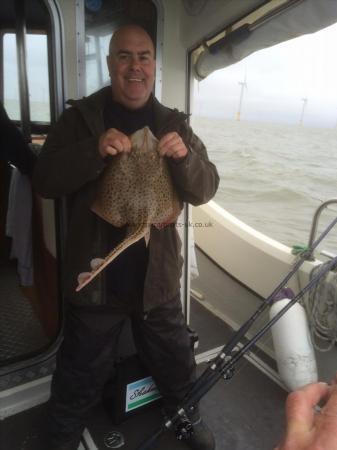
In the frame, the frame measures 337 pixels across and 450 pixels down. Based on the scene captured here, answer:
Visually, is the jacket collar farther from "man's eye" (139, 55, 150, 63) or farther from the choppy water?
the choppy water

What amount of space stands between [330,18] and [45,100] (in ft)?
6.88

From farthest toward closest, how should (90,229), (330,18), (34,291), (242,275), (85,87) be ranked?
(242,275)
(34,291)
(85,87)
(90,229)
(330,18)

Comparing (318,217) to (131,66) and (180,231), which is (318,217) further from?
(131,66)

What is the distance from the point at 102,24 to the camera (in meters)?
2.41

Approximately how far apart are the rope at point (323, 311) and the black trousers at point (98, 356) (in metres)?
1.20

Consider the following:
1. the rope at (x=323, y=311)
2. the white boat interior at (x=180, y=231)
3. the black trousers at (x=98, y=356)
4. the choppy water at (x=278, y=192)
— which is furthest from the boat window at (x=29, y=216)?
the choppy water at (x=278, y=192)

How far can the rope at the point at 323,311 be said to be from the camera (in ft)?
9.27

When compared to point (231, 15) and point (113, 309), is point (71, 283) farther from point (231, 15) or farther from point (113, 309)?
point (231, 15)

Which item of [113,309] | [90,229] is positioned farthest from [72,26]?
[113,309]

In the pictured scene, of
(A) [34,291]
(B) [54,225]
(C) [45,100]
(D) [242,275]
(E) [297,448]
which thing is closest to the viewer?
(E) [297,448]

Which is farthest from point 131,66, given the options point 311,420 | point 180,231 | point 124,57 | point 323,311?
point 323,311

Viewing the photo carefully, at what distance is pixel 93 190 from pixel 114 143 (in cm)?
43

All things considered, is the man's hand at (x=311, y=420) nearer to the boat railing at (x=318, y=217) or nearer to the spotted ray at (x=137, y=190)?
the spotted ray at (x=137, y=190)

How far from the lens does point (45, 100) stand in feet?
9.37
